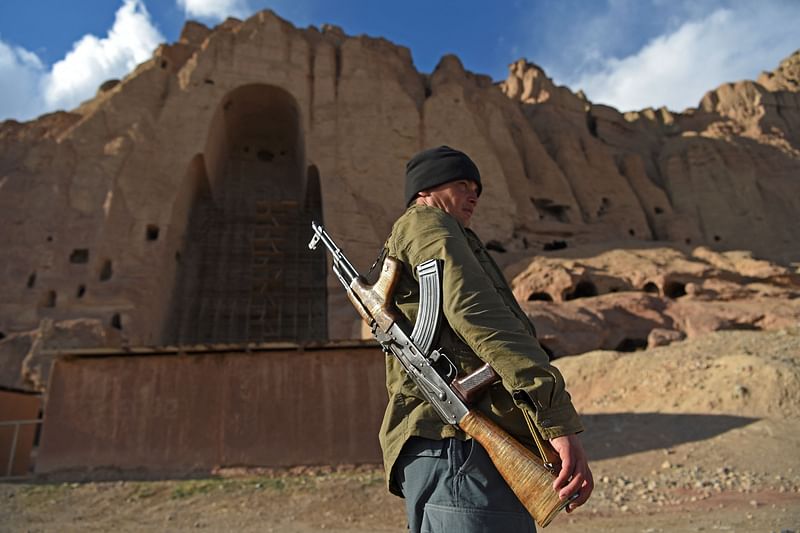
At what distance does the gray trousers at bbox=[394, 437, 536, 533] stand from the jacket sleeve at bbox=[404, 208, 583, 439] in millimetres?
234

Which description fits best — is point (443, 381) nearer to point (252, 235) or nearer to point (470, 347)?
point (470, 347)

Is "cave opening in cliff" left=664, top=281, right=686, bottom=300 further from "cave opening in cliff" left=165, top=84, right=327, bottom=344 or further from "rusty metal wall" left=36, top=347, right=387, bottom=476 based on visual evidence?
"rusty metal wall" left=36, top=347, right=387, bottom=476

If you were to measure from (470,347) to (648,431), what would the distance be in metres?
10.3

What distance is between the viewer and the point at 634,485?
8258 mm

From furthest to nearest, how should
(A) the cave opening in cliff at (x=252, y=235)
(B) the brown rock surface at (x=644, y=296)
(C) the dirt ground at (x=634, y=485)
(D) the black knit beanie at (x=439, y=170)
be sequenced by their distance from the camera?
1. (A) the cave opening in cliff at (x=252, y=235)
2. (B) the brown rock surface at (x=644, y=296)
3. (C) the dirt ground at (x=634, y=485)
4. (D) the black knit beanie at (x=439, y=170)

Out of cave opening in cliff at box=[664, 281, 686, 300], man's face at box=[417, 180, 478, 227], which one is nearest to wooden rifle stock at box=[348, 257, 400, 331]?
man's face at box=[417, 180, 478, 227]

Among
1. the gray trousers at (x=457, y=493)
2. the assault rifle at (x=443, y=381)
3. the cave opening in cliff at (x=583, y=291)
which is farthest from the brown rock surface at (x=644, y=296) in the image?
the gray trousers at (x=457, y=493)

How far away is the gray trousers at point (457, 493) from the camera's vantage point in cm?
174

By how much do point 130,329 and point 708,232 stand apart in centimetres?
2815

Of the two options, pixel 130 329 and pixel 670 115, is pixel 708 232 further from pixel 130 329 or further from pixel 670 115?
pixel 130 329

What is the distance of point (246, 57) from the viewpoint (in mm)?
24938

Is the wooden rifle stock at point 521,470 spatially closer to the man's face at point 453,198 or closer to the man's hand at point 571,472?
the man's hand at point 571,472

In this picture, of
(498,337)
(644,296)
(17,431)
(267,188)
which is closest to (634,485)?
(498,337)

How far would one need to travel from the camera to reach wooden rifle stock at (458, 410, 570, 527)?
66.0 inches
